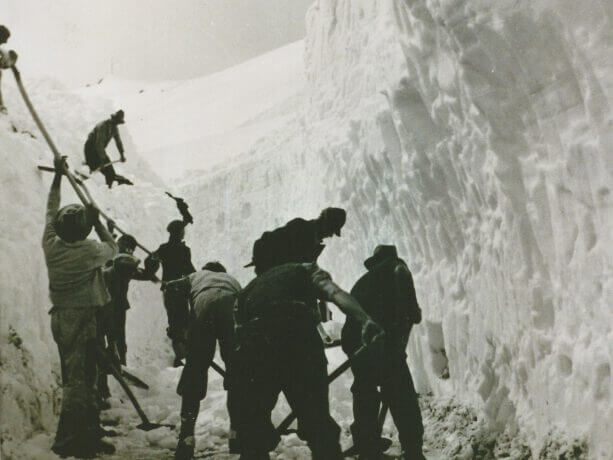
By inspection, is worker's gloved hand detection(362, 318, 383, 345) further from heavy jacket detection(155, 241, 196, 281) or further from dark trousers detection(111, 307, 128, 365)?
dark trousers detection(111, 307, 128, 365)

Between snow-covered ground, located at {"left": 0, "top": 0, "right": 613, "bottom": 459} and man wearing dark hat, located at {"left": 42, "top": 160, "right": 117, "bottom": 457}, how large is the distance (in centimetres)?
27

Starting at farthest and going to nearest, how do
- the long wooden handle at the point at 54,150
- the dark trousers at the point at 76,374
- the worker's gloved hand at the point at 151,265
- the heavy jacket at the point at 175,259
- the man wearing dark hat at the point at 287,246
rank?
the heavy jacket at the point at 175,259 < the worker's gloved hand at the point at 151,265 < the long wooden handle at the point at 54,150 < the dark trousers at the point at 76,374 < the man wearing dark hat at the point at 287,246

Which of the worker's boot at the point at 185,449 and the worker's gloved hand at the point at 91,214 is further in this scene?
the worker's gloved hand at the point at 91,214

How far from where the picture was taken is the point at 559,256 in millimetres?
3600

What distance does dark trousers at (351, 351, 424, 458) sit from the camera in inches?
149

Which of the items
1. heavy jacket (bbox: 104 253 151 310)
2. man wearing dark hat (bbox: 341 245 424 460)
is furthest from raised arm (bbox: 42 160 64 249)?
man wearing dark hat (bbox: 341 245 424 460)

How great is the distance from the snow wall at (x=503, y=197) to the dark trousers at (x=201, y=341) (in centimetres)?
172

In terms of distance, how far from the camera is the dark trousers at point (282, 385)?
2715 mm

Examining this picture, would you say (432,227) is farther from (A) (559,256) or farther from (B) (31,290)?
(B) (31,290)

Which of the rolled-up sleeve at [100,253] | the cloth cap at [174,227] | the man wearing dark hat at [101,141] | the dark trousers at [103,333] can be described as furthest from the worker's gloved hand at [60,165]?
the man wearing dark hat at [101,141]

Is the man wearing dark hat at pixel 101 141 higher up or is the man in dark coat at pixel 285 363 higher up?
the man wearing dark hat at pixel 101 141

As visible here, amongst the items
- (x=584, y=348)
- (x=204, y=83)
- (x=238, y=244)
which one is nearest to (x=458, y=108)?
(x=584, y=348)

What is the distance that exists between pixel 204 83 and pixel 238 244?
69.6 feet

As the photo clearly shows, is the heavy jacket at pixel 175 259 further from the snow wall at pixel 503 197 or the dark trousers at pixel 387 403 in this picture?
the dark trousers at pixel 387 403
